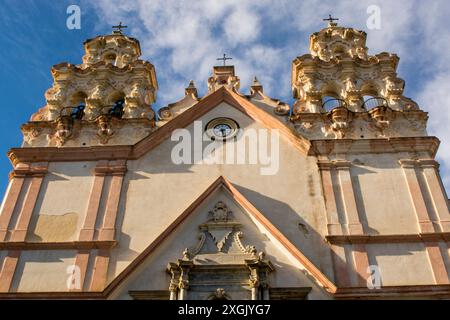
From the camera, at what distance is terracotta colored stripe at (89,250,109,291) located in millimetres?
17109

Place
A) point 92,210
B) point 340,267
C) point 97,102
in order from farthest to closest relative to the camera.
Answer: point 97,102, point 92,210, point 340,267

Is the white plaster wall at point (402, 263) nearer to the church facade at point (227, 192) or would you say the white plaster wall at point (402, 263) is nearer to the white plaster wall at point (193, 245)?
the church facade at point (227, 192)

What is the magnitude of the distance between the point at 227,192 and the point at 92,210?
4829 millimetres

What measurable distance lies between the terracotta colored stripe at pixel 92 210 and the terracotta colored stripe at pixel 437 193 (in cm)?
1184

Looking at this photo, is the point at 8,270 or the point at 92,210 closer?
the point at 8,270

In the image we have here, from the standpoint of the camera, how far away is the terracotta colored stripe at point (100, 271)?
17109 millimetres

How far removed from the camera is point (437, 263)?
17156mm

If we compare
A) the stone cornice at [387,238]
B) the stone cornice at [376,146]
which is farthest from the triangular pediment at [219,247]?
the stone cornice at [376,146]

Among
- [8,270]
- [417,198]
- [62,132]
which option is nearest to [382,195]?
[417,198]

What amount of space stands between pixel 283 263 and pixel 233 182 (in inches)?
155

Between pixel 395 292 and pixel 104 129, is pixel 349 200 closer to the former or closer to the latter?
pixel 395 292
